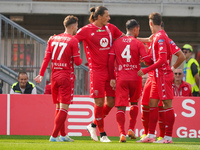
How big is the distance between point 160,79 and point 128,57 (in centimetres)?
65

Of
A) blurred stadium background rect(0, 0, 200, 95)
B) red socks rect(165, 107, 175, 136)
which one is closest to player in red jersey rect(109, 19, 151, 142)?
red socks rect(165, 107, 175, 136)

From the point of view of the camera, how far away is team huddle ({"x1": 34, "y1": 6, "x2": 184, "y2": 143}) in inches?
328

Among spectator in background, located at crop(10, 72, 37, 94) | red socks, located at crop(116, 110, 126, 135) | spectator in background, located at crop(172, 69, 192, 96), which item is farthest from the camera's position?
spectator in background, located at crop(172, 69, 192, 96)

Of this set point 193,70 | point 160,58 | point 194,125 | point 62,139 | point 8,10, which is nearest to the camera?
point 160,58

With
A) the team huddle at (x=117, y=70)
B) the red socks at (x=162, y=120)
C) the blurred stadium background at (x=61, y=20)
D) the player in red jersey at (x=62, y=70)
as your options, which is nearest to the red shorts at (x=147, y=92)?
the team huddle at (x=117, y=70)

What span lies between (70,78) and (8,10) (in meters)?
7.82

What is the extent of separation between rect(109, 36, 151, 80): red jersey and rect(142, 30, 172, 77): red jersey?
0.51 feet

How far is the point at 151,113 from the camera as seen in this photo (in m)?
8.43

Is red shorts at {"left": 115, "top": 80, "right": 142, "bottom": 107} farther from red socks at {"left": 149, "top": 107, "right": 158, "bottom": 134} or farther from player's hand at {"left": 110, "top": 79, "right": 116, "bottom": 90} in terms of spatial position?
red socks at {"left": 149, "top": 107, "right": 158, "bottom": 134}

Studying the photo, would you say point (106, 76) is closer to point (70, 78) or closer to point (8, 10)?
point (70, 78)

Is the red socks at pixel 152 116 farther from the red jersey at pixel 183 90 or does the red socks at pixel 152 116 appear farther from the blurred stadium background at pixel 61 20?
the blurred stadium background at pixel 61 20

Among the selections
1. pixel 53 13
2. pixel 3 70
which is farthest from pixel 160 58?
pixel 53 13

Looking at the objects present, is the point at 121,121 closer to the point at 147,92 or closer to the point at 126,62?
the point at 147,92

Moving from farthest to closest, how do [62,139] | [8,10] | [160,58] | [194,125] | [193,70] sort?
[8,10] → [193,70] → [194,125] → [62,139] → [160,58]
